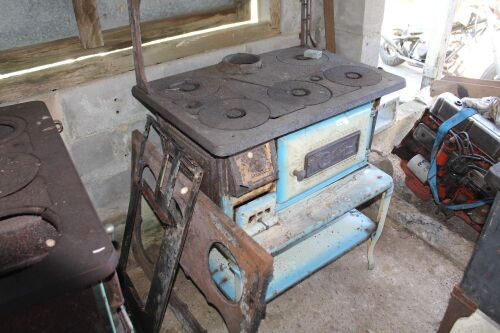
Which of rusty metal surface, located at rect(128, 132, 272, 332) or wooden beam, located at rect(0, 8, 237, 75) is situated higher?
wooden beam, located at rect(0, 8, 237, 75)

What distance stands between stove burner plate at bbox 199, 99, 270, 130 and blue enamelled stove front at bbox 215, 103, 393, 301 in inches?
5.6

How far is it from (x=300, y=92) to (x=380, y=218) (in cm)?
93

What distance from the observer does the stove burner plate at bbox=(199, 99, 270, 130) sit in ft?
5.22

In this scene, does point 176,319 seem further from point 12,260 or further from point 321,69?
point 321,69

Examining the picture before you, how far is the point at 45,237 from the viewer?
3.52 ft

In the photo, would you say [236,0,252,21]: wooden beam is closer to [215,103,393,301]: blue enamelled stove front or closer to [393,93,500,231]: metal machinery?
[215,103,393,301]: blue enamelled stove front

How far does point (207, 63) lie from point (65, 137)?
0.88 meters

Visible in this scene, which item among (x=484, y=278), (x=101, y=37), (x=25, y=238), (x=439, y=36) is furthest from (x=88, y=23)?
(x=439, y=36)

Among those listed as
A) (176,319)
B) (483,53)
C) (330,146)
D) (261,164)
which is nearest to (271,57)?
(330,146)

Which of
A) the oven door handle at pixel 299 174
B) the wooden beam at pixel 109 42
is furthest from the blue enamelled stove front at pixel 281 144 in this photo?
the wooden beam at pixel 109 42

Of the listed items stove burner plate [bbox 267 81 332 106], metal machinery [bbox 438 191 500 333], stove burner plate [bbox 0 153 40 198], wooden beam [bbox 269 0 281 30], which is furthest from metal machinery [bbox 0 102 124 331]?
wooden beam [bbox 269 0 281 30]

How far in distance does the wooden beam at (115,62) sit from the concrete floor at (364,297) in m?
1.31

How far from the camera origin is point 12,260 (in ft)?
3.24

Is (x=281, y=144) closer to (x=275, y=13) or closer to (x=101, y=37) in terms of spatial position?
(x=101, y=37)
